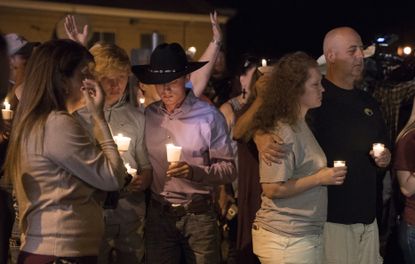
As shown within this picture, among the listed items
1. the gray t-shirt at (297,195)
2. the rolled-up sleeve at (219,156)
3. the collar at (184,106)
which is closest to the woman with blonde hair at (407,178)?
the gray t-shirt at (297,195)

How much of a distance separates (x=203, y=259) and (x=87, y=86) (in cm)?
165

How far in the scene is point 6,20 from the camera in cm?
1975

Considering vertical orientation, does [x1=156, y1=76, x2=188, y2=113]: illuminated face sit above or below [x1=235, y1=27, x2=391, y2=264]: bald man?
above

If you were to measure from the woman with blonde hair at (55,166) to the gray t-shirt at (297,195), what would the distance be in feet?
3.45

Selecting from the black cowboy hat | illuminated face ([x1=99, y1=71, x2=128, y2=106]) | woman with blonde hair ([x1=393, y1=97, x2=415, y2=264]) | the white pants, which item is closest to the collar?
the black cowboy hat

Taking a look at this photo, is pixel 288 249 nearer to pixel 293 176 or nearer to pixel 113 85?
pixel 293 176

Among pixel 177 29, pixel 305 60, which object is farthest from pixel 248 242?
pixel 177 29

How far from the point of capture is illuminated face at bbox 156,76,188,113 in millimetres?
4332

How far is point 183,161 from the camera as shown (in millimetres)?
4180

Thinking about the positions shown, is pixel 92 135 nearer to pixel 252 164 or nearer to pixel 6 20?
pixel 252 164

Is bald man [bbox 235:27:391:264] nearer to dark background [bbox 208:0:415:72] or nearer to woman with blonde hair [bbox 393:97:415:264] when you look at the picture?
woman with blonde hair [bbox 393:97:415:264]

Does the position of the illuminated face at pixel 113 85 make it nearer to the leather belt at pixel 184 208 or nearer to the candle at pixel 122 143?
the candle at pixel 122 143

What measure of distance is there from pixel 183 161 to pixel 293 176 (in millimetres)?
834

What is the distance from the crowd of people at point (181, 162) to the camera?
9.93 ft
